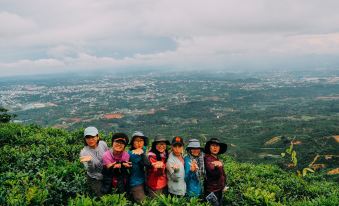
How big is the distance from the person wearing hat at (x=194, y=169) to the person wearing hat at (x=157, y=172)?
468 mm

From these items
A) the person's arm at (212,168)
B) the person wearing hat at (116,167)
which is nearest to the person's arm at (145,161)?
the person wearing hat at (116,167)

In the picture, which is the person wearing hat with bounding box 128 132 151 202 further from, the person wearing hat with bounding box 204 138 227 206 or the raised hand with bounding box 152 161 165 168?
the person wearing hat with bounding box 204 138 227 206

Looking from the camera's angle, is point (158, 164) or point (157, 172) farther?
point (157, 172)

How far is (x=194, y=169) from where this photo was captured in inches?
271

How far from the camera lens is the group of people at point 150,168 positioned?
261 inches

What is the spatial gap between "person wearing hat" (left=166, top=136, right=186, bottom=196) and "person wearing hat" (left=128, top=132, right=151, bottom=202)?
0.51 metres

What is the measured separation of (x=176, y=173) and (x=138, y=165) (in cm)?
76

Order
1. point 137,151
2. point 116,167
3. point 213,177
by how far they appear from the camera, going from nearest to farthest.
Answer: point 116,167 → point 137,151 → point 213,177

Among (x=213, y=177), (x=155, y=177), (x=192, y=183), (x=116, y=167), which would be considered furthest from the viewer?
(x=213, y=177)

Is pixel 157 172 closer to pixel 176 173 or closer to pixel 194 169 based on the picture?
pixel 176 173

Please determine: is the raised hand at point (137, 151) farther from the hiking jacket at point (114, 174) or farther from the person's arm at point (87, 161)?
the person's arm at point (87, 161)

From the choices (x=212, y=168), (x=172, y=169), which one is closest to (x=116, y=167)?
(x=172, y=169)

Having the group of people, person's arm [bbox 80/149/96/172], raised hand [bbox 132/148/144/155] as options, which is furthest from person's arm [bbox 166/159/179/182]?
person's arm [bbox 80/149/96/172]

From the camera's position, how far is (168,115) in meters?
141
